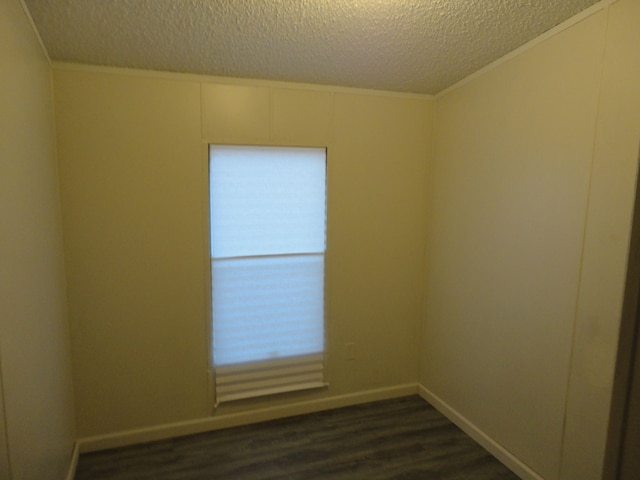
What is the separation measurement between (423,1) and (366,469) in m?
2.50

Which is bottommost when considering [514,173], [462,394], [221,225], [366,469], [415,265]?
[366,469]

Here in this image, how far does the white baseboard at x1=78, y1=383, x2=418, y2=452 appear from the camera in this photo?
2283 millimetres

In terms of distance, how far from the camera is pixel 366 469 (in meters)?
2.12

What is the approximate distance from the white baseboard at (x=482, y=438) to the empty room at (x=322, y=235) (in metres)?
0.02

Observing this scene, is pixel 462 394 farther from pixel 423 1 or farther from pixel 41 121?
pixel 41 121

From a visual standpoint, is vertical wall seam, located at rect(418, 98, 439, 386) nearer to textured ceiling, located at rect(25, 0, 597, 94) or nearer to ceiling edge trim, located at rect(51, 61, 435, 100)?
ceiling edge trim, located at rect(51, 61, 435, 100)

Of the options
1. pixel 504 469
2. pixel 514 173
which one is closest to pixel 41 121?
pixel 514 173

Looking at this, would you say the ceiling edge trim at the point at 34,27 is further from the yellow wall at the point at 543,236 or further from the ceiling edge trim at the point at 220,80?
the yellow wall at the point at 543,236

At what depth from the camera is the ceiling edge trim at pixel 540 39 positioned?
1546 millimetres

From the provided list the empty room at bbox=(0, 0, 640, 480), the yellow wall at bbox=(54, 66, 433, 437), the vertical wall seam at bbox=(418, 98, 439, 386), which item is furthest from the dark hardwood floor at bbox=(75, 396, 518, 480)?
the vertical wall seam at bbox=(418, 98, 439, 386)

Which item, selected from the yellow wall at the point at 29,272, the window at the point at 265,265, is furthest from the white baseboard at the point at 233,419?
the yellow wall at the point at 29,272

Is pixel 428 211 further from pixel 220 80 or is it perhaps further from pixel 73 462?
pixel 73 462

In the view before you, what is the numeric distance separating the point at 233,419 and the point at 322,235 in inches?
58.5

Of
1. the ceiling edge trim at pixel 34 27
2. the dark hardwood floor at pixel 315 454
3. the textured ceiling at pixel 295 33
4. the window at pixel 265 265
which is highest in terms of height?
the textured ceiling at pixel 295 33
